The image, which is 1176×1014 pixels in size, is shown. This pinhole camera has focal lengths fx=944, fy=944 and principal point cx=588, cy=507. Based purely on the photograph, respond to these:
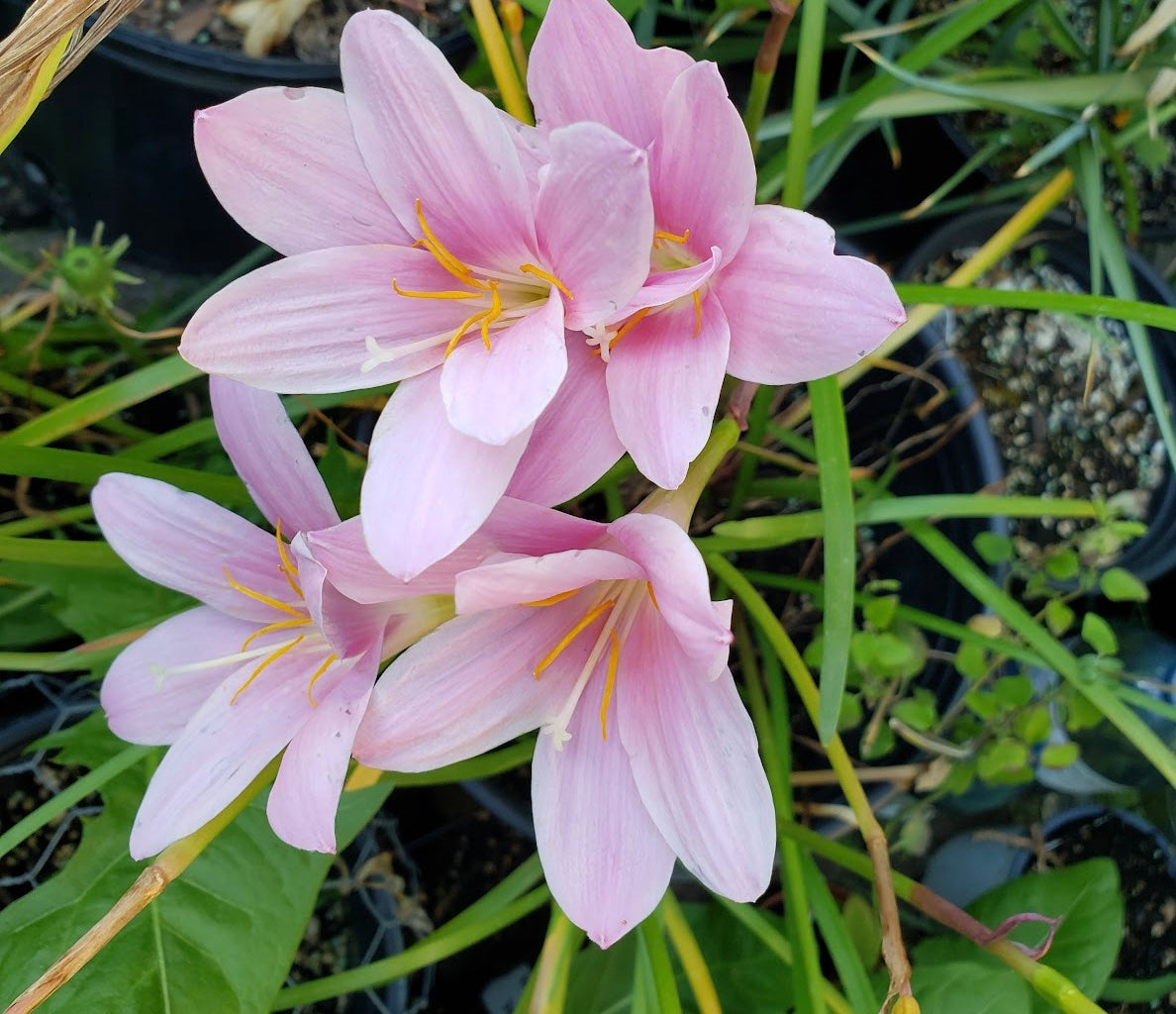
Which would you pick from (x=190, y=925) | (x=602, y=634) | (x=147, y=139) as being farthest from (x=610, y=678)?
(x=147, y=139)

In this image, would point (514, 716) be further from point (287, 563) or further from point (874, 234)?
point (874, 234)

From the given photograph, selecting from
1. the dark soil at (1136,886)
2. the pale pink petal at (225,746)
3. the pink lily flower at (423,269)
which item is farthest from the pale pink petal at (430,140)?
the dark soil at (1136,886)

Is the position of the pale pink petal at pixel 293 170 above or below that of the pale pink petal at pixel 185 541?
above

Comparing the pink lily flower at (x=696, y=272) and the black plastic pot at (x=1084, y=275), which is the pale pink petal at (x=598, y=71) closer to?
the pink lily flower at (x=696, y=272)

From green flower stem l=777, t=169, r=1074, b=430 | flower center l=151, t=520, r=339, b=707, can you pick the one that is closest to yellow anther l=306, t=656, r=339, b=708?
flower center l=151, t=520, r=339, b=707

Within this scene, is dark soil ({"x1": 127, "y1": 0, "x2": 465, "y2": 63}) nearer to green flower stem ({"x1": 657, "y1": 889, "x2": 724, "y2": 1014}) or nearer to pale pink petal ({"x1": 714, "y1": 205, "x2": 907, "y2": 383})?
pale pink petal ({"x1": 714, "y1": 205, "x2": 907, "y2": 383})

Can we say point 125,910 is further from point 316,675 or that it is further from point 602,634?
point 602,634
